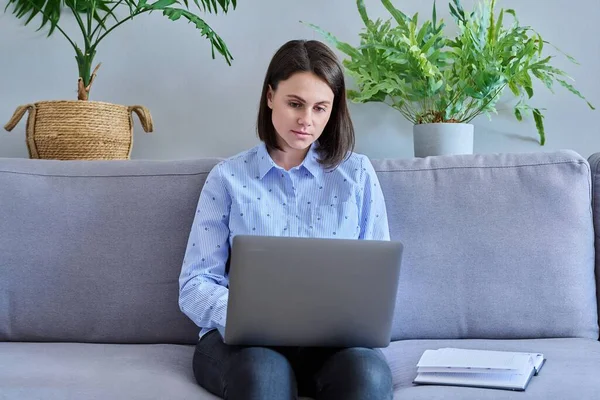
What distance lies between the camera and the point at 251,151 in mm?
1771

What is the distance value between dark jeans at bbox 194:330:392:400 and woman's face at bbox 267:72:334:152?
475 millimetres

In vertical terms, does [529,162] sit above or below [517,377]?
above

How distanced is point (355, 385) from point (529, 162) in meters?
0.82

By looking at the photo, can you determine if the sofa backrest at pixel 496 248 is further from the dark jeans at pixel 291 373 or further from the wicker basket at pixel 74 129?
the wicker basket at pixel 74 129

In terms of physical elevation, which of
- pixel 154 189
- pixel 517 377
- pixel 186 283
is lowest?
pixel 517 377

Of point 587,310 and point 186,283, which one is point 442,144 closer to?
point 587,310

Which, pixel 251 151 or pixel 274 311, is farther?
pixel 251 151

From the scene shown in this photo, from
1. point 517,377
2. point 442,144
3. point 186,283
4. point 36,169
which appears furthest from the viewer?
point 442,144

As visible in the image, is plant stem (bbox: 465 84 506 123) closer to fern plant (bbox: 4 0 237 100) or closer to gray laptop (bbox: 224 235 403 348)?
fern plant (bbox: 4 0 237 100)

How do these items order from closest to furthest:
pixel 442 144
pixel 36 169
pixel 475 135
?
1. pixel 36 169
2. pixel 442 144
3. pixel 475 135

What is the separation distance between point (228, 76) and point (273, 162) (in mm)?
764

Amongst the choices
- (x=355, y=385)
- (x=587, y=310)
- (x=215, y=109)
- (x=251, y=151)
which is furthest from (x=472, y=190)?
(x=215, y=109)

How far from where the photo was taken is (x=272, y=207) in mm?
1678

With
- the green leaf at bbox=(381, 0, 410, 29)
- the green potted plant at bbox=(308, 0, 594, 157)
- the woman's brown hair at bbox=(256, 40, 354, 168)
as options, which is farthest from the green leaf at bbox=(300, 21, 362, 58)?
the woman's brown hair at bbox=(256, 40, 354, 168)
